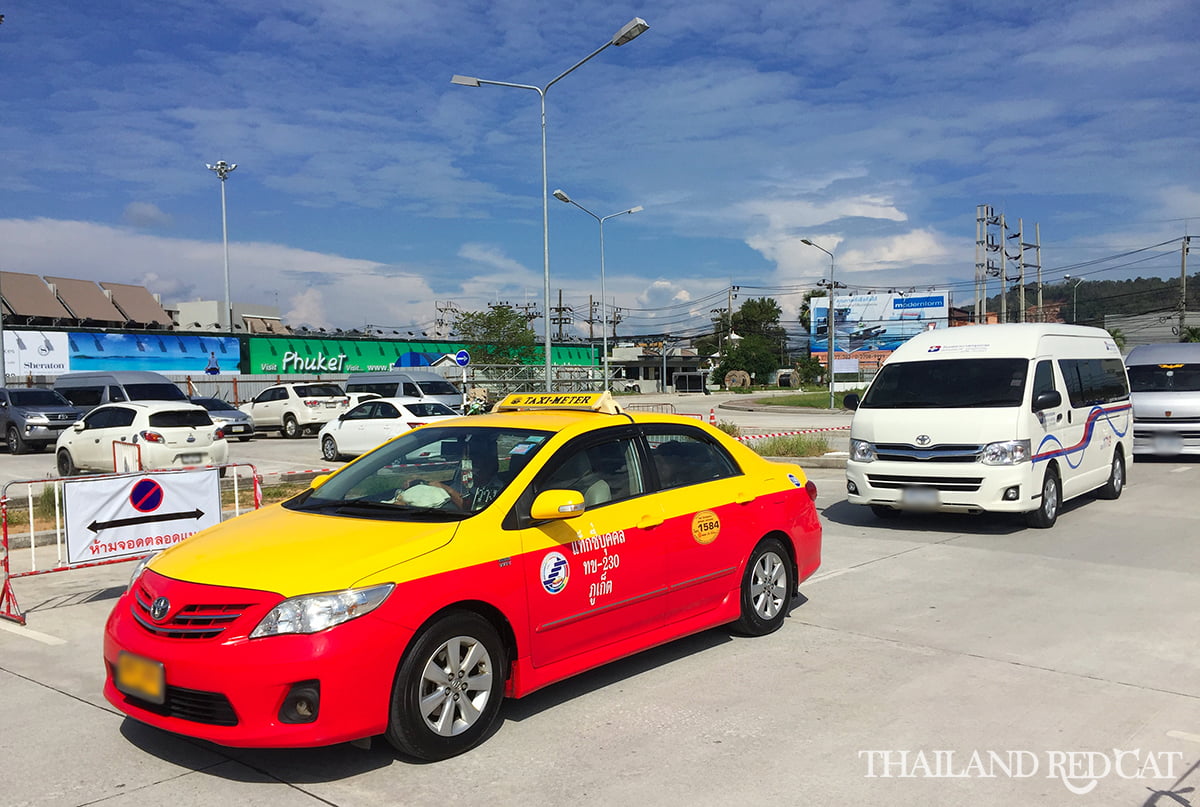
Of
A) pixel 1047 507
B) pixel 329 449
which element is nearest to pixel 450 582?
pixel 1047 507

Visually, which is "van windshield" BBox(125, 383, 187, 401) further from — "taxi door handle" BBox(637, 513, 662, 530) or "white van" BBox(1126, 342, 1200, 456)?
"white van" BBox(1126, 342, 1200, 456)

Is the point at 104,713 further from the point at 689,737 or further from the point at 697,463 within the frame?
the point at 697,463

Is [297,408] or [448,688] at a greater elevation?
[297,408]

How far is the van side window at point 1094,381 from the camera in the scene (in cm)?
1149

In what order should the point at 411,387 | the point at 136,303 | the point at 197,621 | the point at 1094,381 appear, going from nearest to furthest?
the point at 197,621
the point at 1094,381
the point at 411,387
the point at 136,303

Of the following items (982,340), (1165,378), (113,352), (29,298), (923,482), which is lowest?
(923,482)

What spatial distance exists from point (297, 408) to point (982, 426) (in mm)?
23020

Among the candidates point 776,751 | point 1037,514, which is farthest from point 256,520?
point 1037,514

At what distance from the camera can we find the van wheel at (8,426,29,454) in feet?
75.8

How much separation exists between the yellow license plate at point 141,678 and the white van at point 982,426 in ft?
26.6

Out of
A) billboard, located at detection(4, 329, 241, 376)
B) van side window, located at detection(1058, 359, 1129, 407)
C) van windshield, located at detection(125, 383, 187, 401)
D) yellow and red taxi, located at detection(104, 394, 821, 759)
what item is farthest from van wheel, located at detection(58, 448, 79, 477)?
billboard, located at detection(4, 329, 241, 376)

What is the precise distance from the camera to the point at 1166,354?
58.0 feet

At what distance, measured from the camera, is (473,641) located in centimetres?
457

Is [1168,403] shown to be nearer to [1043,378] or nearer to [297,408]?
[1043,378]
